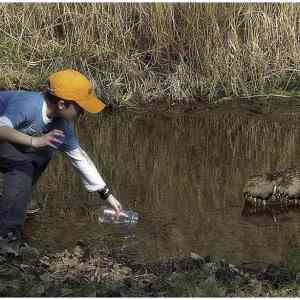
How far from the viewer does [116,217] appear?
605 centimetres

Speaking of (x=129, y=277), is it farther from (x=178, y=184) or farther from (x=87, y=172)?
(x=178, y=184)

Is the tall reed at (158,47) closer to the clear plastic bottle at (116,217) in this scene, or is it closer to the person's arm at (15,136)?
the clear plastic bottle at (116,217)

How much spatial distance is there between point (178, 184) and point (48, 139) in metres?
3.36

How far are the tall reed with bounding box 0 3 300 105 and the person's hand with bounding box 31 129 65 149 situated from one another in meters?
6.50

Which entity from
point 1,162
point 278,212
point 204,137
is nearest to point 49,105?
point 1,162

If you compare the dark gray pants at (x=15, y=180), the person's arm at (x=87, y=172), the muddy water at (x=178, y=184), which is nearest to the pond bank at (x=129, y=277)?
the dark gray pants at (x=15, y=180)

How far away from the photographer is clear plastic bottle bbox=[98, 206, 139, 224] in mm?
6082

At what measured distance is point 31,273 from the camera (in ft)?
16.6

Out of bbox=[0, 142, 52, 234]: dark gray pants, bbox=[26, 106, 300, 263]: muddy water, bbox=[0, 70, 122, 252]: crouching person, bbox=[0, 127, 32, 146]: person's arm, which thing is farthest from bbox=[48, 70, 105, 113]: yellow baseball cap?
bbox=[26, 106, 300, 263]: muddy water

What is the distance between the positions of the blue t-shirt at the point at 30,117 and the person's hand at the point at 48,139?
0.21 metres

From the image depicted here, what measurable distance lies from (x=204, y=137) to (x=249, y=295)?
6171 mm

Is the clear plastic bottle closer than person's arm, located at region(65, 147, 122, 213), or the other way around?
person's arm, located at region(65, 147, 122, 213)

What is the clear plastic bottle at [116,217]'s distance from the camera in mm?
6082

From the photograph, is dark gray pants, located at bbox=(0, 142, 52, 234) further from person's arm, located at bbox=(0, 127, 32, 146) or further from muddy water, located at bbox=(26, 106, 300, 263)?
muddy water, located at bbox=(26, 106, 300, 263)
